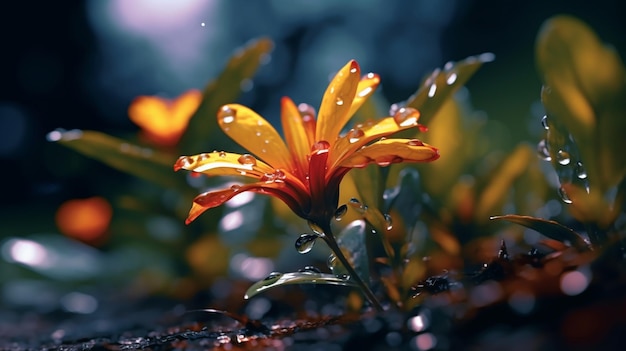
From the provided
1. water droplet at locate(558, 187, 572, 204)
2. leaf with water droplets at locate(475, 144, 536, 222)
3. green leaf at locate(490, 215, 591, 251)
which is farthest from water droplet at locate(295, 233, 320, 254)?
leaf with water droplets at locate(475, 144, 536, 222)

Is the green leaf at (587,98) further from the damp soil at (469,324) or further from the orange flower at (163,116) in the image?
the orange flower at (163,116)

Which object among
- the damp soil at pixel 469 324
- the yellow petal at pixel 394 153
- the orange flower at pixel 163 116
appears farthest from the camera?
the orange flower at pixel 163 116

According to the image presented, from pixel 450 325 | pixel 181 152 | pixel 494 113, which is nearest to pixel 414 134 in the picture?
pixel 450 325

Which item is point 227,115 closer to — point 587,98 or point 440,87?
point 440,87

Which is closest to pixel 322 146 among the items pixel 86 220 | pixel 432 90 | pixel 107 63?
pixel 432 90

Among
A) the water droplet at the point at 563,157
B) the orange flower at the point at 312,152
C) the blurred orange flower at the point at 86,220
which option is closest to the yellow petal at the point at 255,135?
the orange flower at the point at 312,152

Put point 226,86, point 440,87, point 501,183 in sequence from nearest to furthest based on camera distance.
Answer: point 440,87, point 501,183, point 226,86

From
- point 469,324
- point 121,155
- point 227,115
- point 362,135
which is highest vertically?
point 121,155
